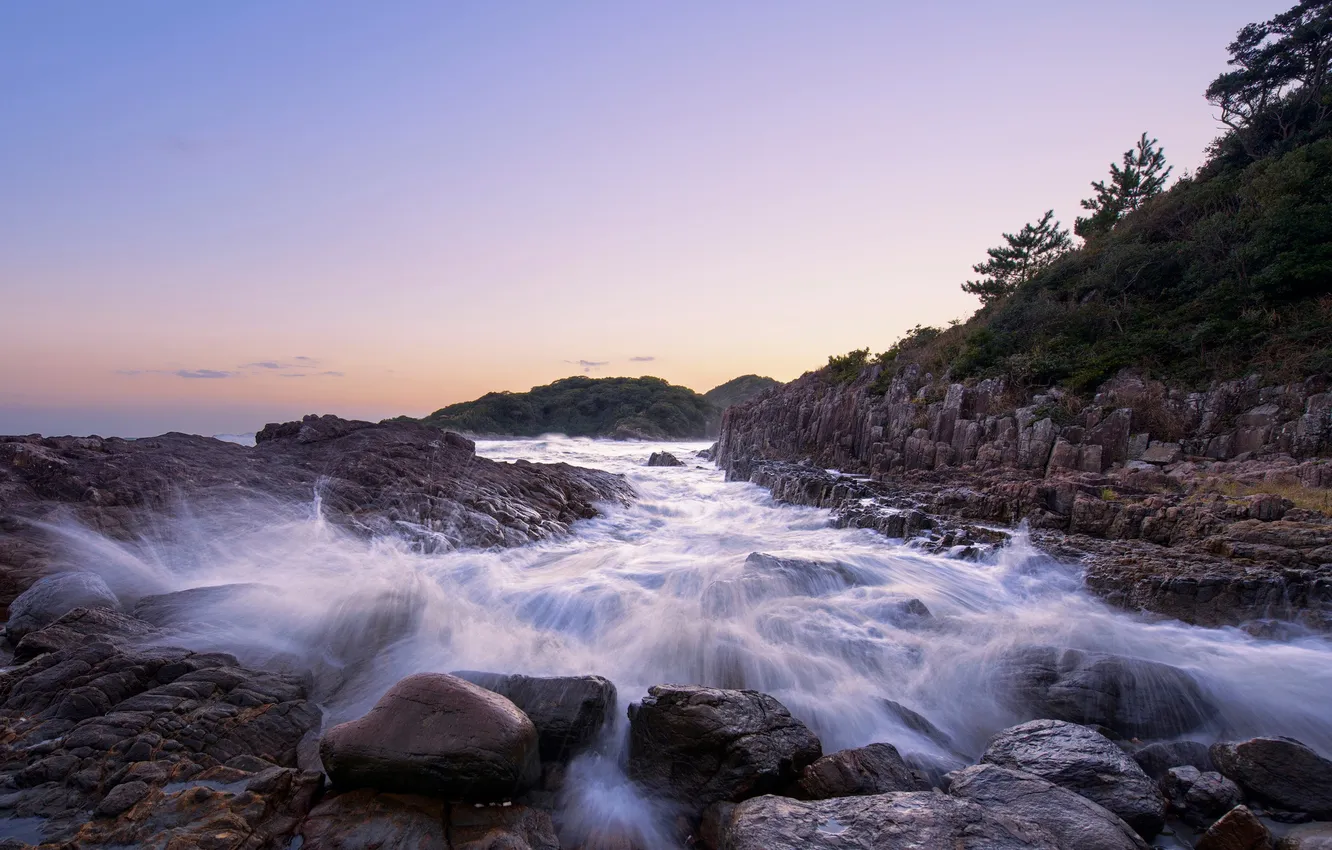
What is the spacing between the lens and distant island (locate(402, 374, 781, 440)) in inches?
2616

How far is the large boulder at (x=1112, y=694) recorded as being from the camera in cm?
507

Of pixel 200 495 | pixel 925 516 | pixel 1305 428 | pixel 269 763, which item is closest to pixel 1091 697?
pixel 925 516

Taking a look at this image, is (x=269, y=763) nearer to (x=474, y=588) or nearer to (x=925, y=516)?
(x=474, y=588)

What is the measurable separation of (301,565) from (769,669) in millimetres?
6577

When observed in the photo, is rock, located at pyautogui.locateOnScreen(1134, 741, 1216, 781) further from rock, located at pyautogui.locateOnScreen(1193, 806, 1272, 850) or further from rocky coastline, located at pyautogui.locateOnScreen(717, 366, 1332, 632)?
rocky coastline, located at pyautogui.locateOnScreen(717, 366, 1332, 632)

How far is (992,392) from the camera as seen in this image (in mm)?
16078

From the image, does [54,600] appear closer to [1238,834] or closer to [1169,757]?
[1238,834]

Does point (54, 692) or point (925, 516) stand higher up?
point (925, 516)

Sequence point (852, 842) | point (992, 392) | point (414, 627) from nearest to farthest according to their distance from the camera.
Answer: point (852, 842), point (414, 627), point (992, 392)

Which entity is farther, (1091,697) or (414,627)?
(414,627)

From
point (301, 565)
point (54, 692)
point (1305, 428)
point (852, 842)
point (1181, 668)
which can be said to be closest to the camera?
point (852, 842)

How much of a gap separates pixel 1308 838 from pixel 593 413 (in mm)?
74685

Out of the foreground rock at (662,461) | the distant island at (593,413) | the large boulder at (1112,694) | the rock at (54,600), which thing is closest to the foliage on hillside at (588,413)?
the distant island at (593,413)

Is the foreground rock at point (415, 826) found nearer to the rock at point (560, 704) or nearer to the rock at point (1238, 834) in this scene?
the rock at point (560, 704)
